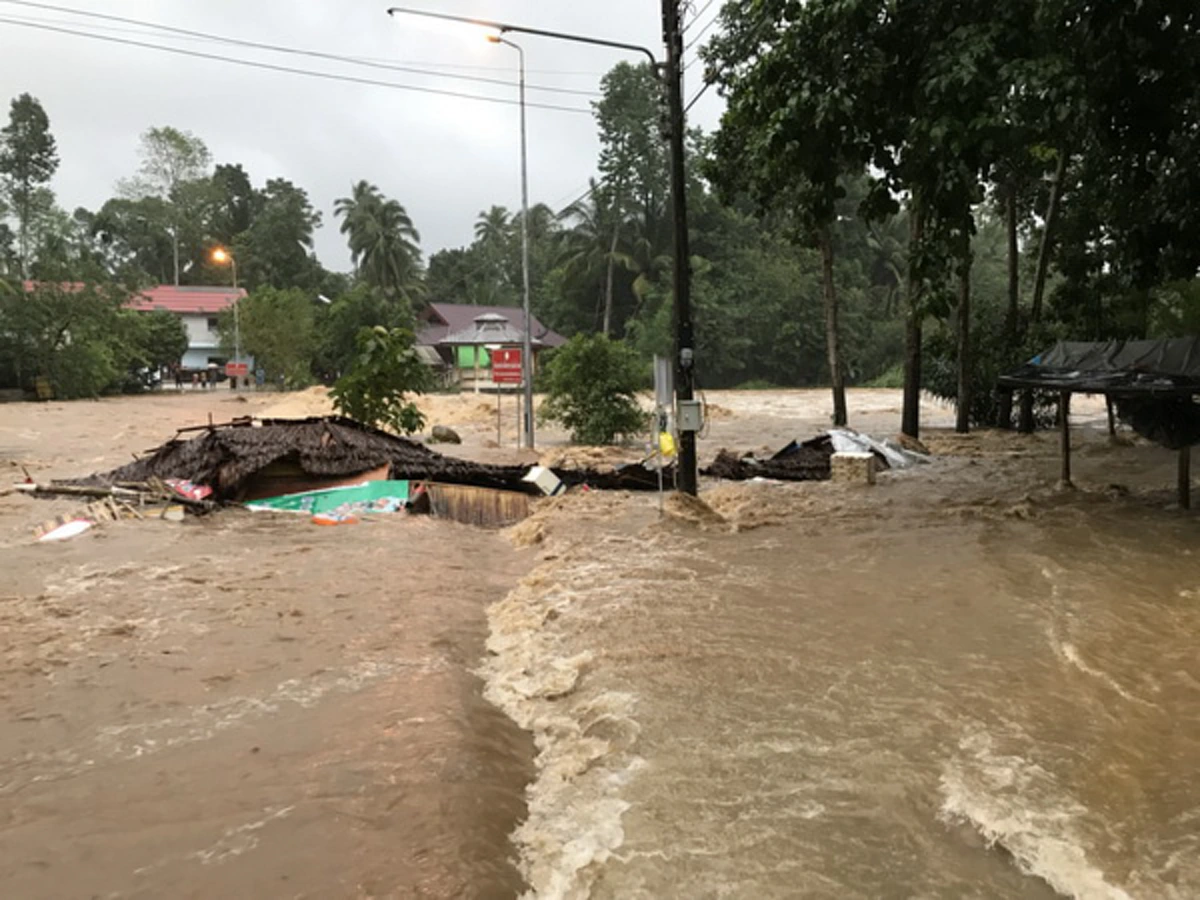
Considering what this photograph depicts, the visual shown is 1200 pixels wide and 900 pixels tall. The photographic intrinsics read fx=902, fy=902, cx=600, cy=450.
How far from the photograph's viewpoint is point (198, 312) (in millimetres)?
56219

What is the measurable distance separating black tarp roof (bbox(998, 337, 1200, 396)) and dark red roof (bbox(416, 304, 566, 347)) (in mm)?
37800

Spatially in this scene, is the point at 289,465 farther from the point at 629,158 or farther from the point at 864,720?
the point at 629,158

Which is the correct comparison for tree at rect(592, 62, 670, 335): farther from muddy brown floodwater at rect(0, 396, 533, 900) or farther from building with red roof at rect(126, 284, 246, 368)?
muddy brown floodwater at rect(0, 396, 533, 900)

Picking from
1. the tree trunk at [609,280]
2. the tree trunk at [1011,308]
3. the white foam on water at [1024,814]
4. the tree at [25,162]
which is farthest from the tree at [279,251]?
the white foam on water at [1024,814]

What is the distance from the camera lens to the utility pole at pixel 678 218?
36.3 feet

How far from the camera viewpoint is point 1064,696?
211 inches

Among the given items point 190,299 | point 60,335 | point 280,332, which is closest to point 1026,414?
point 280,332

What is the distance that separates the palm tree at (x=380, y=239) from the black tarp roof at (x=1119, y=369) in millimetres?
44253

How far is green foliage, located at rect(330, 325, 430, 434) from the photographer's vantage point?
18.4 meters

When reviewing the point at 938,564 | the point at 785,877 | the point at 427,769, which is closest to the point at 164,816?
the point at 427,769

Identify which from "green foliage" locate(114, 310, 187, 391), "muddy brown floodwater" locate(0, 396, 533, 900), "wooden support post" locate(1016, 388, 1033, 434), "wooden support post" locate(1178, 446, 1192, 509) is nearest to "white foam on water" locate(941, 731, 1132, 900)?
"muddy brown floodwater" locate(0, 396, 533, 900)

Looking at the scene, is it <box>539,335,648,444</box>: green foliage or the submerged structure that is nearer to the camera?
the submerged structure

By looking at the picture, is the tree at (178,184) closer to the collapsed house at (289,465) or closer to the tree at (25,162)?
the tree at (25,162)

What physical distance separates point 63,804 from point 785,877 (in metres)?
3.23
